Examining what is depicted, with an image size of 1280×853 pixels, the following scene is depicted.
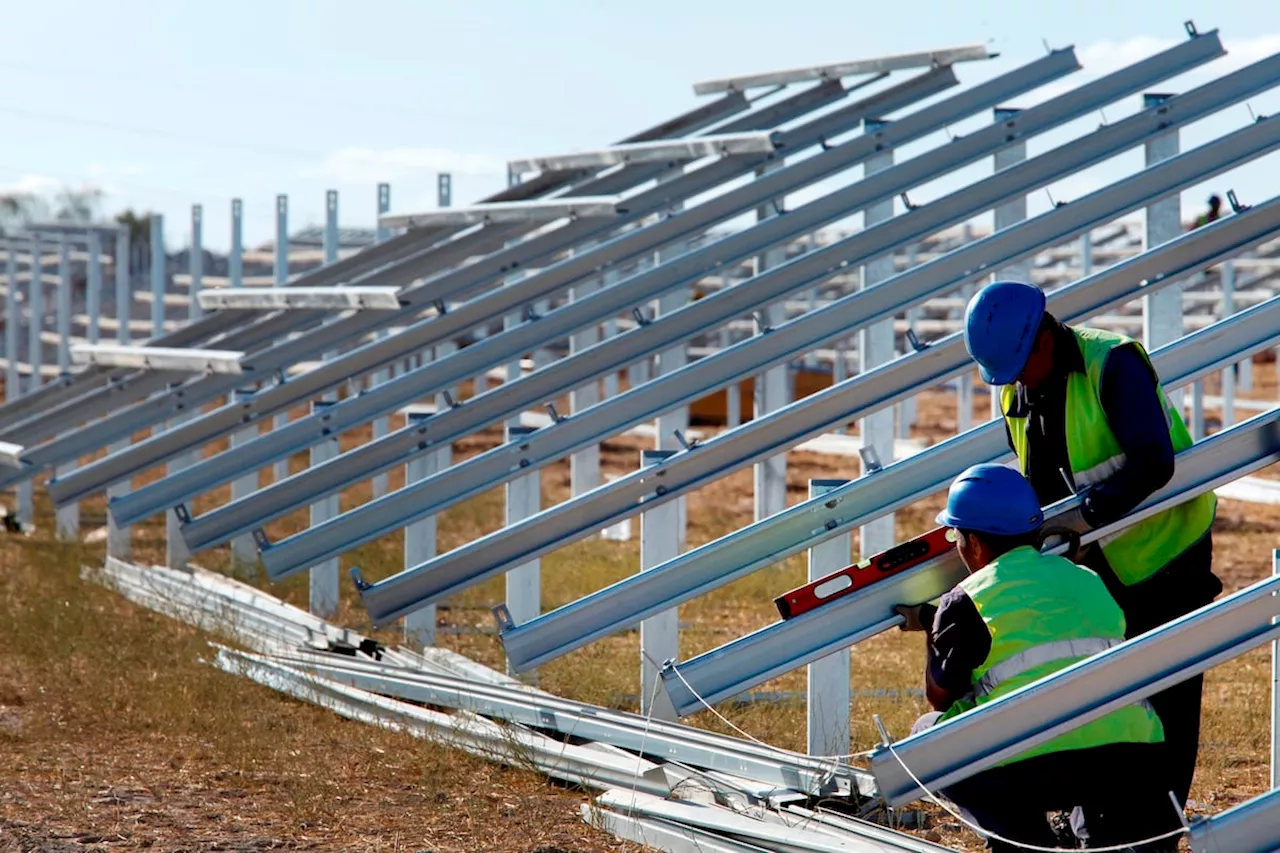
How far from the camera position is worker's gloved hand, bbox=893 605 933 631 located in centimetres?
427

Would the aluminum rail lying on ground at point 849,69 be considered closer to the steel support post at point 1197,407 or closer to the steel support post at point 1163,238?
the steel support post at point 1163,238

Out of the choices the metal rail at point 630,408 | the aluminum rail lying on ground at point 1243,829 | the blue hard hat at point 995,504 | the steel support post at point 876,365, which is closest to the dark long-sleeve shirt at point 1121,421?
the blue hard hat at point 995,504

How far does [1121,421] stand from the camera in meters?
4.16

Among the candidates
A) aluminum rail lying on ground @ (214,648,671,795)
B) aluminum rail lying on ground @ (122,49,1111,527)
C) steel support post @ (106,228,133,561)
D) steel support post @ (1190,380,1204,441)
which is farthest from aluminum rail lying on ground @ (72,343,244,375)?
steel support post @ (1190,380,1204,441)

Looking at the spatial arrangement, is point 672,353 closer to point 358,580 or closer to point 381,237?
point 381,237

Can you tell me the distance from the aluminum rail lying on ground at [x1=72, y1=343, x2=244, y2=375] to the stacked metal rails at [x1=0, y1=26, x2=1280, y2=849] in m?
0.03

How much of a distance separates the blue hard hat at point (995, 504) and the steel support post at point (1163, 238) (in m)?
3.46

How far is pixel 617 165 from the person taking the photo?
10.2 metres

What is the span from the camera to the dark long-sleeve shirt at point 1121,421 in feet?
13.4

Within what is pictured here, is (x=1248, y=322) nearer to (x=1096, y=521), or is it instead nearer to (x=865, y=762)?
(x=1096, y=521)

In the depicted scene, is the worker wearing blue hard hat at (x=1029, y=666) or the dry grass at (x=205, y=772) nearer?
the worker wearing blue hard hat at (x=1029, y=666)

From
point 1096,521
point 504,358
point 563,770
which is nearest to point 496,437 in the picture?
point 504,358

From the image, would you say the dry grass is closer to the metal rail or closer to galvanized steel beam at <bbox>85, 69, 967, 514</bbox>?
the metal rail

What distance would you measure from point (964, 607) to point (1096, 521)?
0.55m
